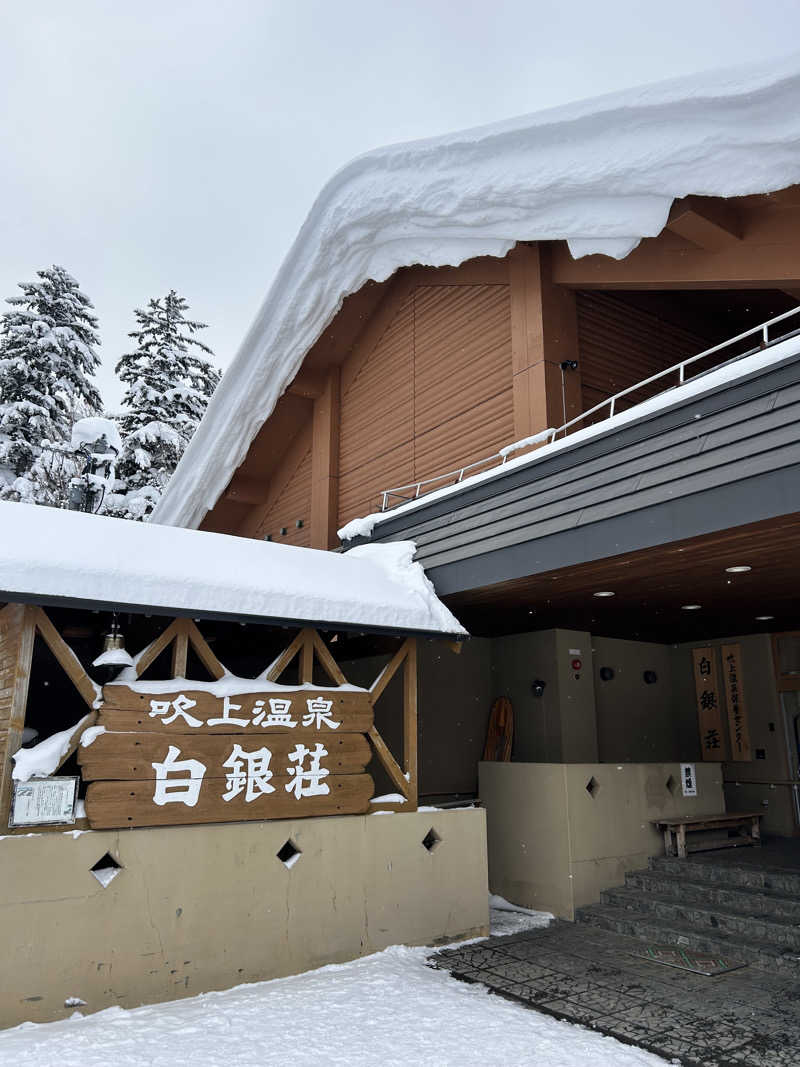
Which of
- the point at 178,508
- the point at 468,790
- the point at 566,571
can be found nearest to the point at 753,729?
the point at 468,790

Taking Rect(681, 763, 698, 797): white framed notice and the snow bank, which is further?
Rect(681, 763, 698, 797): white framed notice

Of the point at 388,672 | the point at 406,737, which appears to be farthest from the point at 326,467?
the point at 406,737

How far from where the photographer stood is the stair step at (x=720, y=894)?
648 cm

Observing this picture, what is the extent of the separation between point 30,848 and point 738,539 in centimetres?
495

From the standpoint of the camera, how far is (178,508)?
13.2 meters

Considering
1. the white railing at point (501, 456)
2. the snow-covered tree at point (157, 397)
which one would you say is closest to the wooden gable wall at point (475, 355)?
the white railing at point (501, 456)

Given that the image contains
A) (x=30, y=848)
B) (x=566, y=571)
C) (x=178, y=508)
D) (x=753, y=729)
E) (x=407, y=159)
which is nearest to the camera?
(x=30, y=848)

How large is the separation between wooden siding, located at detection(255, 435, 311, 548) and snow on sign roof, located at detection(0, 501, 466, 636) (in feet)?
15.9

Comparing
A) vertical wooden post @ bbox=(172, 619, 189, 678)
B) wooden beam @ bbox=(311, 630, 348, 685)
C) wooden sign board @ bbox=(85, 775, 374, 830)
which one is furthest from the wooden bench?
vertical wooden post @ bbox=(172, 619, 189, 678)

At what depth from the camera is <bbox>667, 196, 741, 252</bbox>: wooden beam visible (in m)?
6.41

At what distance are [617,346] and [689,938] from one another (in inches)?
235

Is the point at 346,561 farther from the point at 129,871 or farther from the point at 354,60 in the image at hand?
the point at 354,60

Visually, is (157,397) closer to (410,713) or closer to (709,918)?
(410,713)

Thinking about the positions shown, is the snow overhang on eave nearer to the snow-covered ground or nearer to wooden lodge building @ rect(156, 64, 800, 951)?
wooden lodge building @ rect(156, 64, 800, 951)
